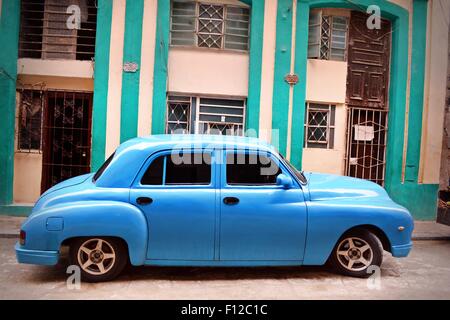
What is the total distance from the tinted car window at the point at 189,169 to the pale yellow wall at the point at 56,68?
4596mm

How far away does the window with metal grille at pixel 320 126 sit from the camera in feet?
29.7

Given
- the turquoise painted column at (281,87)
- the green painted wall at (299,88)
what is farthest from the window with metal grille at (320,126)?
the turquoise painted column at (281,87)

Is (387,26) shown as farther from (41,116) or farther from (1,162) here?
(1,162)

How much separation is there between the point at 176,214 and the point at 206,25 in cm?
557

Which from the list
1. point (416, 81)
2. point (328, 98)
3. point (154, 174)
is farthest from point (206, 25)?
point (154, 174)

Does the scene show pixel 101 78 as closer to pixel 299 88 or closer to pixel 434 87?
pixel 299 88

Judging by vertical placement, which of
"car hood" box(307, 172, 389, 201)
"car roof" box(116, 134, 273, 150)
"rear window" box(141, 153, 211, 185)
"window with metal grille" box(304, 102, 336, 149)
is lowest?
"car hood" box(307, 172, 389, 201)

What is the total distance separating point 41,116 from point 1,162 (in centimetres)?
122

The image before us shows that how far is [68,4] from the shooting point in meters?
8.57

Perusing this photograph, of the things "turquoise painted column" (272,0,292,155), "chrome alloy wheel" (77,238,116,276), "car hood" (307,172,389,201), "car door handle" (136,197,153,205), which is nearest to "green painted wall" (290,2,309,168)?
"turquoise painted column" (272,0,292,155)

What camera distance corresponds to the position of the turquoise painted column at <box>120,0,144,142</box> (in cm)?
825

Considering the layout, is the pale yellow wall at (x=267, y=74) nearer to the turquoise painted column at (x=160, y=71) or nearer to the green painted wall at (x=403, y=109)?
the green painted wall at (x=403, y=109)

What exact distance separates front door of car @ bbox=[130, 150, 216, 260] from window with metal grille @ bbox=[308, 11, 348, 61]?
556cm

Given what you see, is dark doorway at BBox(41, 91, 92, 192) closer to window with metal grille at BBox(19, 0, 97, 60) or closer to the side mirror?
window with metal grille at BBox(19, 0, 97, 60)
